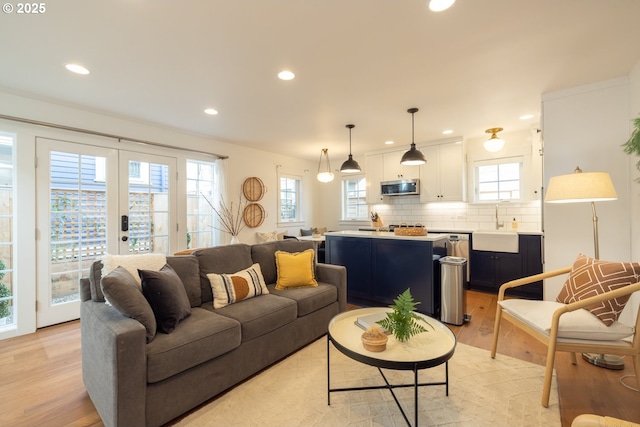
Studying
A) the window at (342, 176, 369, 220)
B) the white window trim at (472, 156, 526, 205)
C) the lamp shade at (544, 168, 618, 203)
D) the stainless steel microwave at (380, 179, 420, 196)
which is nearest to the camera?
the lamp shade at (544, 168, 618, 203)

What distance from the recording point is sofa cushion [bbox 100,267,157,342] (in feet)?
5.29

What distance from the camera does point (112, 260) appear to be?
2.03 meters

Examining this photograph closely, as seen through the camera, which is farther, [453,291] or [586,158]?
[453,291]

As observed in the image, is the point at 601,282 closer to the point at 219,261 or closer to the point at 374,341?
the point at 374,341

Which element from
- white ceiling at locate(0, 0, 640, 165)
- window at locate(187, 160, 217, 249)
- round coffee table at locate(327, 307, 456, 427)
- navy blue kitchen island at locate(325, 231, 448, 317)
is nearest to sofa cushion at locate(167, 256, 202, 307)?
round coffee table at locate(327, 307, 456, 427)

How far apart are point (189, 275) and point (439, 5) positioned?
265 cm

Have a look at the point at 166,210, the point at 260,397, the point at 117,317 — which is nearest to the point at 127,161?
the point at 166,210

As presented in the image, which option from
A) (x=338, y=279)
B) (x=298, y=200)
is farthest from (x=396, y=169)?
(x=338, y=279)

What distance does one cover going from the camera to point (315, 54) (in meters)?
2.27

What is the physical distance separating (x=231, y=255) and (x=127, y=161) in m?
2.30

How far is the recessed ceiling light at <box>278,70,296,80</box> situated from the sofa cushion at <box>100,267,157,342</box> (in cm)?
207

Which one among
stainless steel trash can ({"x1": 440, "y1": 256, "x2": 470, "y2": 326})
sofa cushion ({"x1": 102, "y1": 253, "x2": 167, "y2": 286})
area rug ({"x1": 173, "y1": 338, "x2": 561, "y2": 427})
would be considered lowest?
area rug ({"x1": 173, "y1": 338, "x2": 561, "y2": 427})

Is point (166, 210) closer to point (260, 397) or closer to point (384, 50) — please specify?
point (260, 397)

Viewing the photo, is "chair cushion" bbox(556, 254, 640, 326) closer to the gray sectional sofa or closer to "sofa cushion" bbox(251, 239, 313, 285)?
the gray sectional sofa
